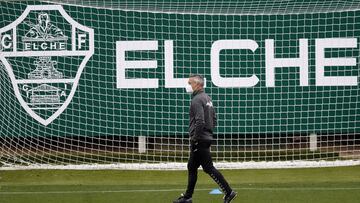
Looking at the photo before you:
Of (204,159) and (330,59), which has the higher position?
(330,59)

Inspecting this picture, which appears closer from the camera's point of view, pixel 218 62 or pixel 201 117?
pixel 201 117

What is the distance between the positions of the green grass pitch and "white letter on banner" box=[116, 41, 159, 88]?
1.80m

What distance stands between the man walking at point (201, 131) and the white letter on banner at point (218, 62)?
5.86m

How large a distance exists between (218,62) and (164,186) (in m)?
3.92

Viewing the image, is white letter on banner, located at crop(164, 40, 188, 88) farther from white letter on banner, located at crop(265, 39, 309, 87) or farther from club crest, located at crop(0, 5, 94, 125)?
white letter on banner, located at crop(265, 39, 309, 87)

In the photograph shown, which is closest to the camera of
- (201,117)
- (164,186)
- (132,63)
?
(201,117)

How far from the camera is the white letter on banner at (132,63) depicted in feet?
58.7

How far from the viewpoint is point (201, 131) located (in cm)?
1187

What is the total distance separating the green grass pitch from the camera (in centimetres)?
1309

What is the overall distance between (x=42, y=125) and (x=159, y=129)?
2.22 meters

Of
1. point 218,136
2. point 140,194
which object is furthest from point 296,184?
point 218,136

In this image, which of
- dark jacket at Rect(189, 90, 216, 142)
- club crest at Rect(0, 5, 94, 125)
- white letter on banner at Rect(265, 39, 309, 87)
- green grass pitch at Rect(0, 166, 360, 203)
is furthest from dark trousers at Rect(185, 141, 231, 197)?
club crest at Rect(0, 5, 94, 125)

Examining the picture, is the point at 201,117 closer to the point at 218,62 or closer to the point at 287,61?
the point at 218,62

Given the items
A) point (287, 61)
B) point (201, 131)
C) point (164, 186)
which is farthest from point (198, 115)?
point (287, 61)
